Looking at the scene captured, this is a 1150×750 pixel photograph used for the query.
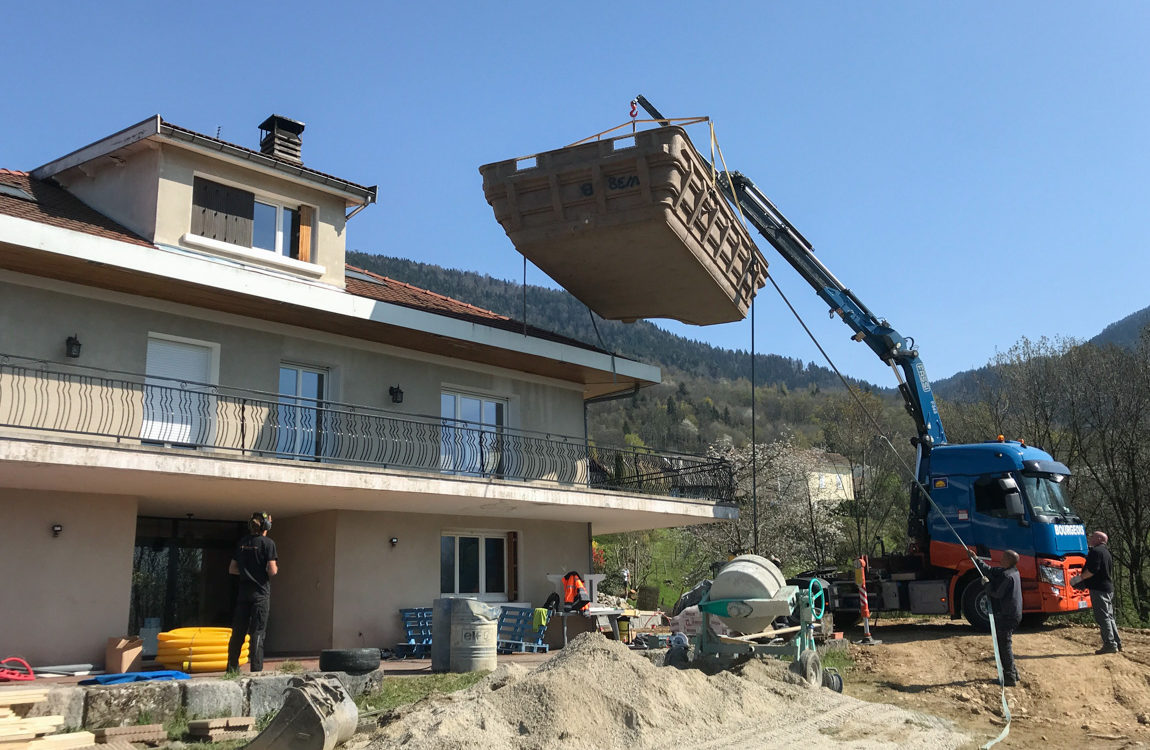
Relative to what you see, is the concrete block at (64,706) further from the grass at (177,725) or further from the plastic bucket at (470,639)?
the plastic bucket at (470,639)

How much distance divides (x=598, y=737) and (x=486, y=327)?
10118 mm

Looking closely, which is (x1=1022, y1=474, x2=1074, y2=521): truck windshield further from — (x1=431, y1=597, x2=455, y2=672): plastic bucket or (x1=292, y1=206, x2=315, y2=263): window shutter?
(x1=292, y1=206, x2=315, y2=263): window shutter

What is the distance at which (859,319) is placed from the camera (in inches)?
740

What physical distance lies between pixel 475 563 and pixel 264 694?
Result: 9.06 m

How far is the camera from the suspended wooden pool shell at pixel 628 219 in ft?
42.5

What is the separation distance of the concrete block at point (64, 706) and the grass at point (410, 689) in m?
2.61

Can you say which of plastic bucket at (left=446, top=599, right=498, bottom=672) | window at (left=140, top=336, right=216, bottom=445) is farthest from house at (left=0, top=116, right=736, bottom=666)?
plastic bucket at (left=446, top=599, right=498, bottom=672)

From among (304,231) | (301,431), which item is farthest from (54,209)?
(301,431)

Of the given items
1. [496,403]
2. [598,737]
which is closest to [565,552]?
[496,403]

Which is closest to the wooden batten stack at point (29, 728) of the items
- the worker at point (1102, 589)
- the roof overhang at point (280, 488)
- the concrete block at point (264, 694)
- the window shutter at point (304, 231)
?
the concrete block at point (264, 694)

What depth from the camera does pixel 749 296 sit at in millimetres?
16312

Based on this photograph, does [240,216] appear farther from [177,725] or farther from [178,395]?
[177,725]

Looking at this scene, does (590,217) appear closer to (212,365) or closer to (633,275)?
(633,275)

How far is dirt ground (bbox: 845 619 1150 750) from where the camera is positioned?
1005 cm
